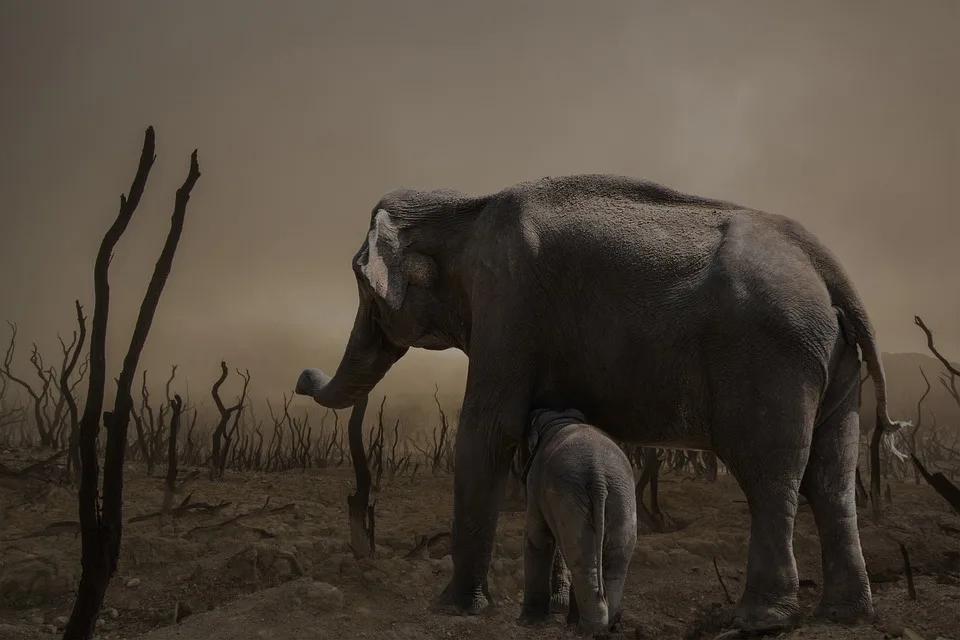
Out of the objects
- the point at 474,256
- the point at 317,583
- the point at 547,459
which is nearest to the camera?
the point at 547,459

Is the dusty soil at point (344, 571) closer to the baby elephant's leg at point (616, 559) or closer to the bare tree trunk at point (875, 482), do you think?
the bare tree trunk at point (875, 482)

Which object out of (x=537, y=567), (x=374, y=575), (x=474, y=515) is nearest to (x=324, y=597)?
(x=374, y=575)

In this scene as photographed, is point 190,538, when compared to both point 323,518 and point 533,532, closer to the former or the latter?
point 323,518

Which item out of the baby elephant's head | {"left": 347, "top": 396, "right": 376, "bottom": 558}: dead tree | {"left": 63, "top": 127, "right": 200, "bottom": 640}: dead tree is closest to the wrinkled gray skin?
the baby elephant's head

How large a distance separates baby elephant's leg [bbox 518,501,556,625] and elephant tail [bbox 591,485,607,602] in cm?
58

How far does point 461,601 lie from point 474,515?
46cm

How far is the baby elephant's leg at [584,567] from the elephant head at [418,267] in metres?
1.94

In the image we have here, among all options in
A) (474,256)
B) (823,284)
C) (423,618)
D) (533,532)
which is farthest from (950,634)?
(474,256)

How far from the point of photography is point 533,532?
4.40 metres

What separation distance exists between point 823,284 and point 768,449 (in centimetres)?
93

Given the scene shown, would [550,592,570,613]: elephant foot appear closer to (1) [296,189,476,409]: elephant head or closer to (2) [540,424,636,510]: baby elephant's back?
(2) [540,424,636,510]: baby elephant's back

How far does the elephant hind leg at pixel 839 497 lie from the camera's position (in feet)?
14.3

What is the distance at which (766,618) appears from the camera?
4035 mm

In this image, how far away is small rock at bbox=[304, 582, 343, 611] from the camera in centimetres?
555
